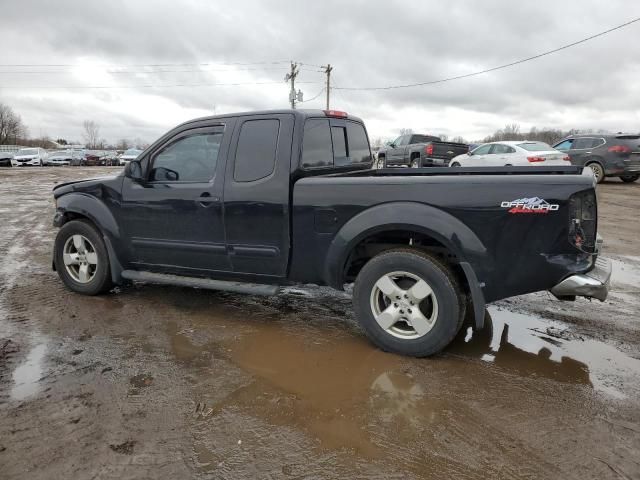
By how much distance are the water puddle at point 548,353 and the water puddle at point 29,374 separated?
3008 millimetres

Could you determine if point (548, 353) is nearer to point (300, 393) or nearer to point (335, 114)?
point (300, 393)

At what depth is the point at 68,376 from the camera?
312 cm

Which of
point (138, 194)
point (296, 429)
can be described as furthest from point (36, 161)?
point (296, 429)

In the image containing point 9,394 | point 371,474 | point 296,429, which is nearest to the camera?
point 371,474

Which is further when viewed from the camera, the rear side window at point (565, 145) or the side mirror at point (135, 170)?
the rear side window at point (565, 145)

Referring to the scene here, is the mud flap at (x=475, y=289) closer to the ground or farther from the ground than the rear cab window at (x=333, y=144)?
closer to the ground

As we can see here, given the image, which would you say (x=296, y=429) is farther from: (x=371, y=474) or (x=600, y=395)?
(x=600, y=395)

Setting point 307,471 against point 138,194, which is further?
point 138,194

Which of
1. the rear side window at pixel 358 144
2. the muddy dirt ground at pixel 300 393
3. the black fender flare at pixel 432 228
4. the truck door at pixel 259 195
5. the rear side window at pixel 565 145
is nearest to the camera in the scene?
the muddy dirt ground at pixel 300 393

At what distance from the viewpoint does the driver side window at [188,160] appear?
164 inches

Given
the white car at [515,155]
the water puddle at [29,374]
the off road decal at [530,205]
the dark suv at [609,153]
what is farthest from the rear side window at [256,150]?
the dark suv at [609,153]

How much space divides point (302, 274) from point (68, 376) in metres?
1.86

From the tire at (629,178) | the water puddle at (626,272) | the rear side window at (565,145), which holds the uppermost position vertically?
the rear side window at (565,145)

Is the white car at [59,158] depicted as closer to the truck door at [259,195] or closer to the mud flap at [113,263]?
the mud flap at [113,263]
